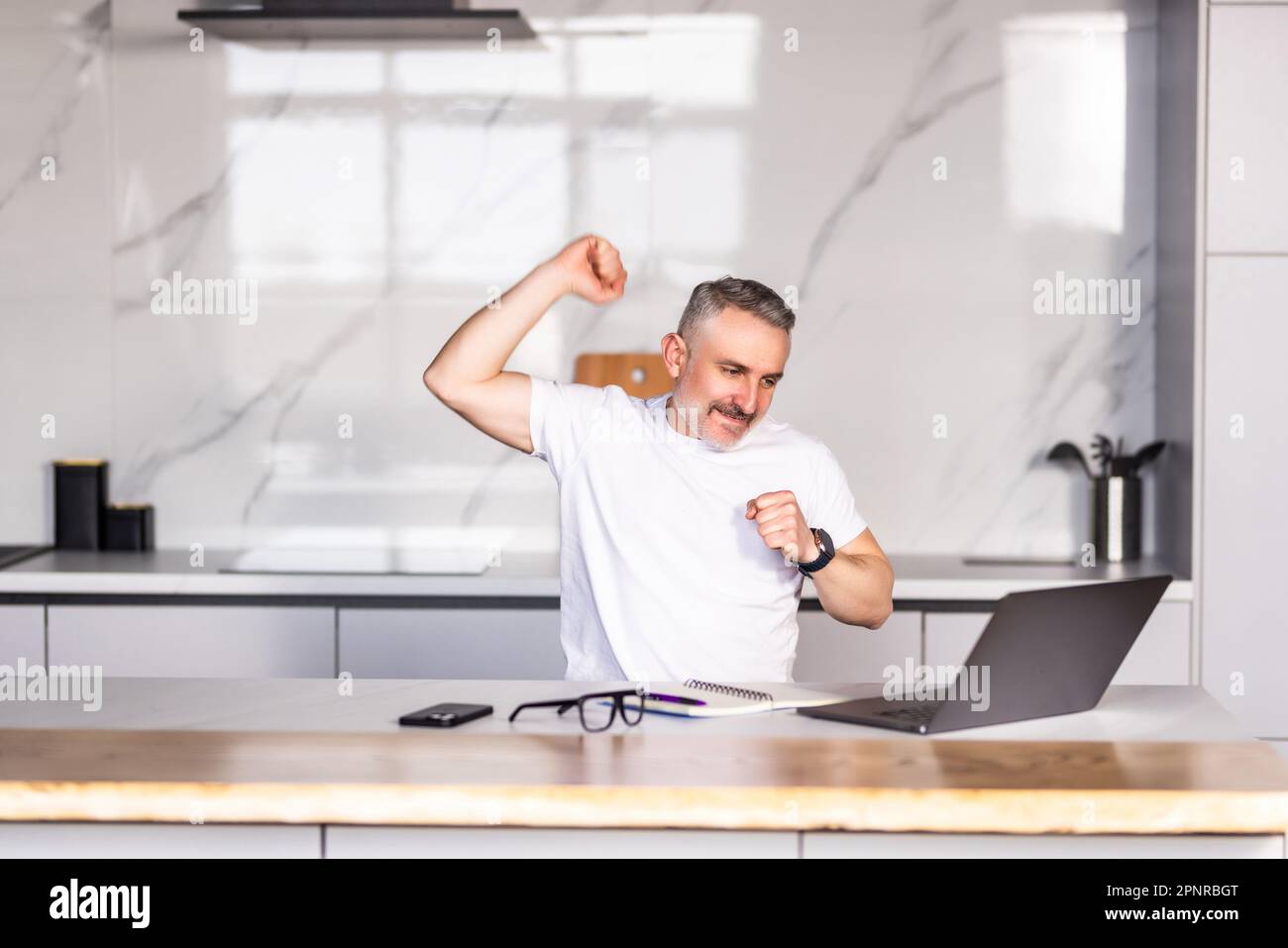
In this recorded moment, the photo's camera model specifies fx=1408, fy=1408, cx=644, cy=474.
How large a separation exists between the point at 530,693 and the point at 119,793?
0.59 m

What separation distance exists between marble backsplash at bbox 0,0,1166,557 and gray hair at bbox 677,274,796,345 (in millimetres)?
1222

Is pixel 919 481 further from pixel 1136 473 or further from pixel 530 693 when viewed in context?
pixel 530 693

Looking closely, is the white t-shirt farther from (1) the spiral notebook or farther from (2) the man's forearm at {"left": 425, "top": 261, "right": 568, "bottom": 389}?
(1) the spiral notebook

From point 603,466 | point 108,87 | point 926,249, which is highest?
point 108,87

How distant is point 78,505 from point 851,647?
191 cm

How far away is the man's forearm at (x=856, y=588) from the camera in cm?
212

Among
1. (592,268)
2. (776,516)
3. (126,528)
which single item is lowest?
Result: (126,528)

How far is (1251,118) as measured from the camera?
3035 mm

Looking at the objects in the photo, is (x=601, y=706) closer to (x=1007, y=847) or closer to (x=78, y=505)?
(x=1007, y=847)

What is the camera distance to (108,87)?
139 inches

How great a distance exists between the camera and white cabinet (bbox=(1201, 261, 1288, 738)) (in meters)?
3.05

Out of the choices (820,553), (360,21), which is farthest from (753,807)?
(360,21)

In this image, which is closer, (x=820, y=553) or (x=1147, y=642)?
(x=820, y=553)
